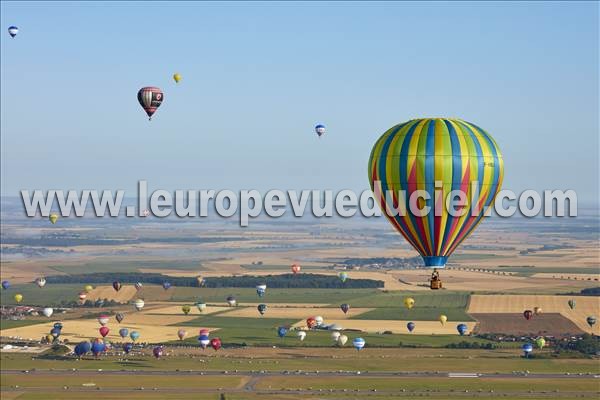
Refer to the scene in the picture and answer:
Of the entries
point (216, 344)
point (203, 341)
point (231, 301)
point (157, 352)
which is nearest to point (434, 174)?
point (157, 352)

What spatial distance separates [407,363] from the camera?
278ft

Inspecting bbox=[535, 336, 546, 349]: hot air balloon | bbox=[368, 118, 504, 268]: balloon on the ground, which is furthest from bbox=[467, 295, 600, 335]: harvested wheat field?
bbox=[368, 118, 504, 268]: balloon on the ground

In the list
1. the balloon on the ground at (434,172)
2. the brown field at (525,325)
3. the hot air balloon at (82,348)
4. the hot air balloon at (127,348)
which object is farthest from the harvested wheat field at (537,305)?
the balloon on the ground at (434,172)

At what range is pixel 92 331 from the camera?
331 ft

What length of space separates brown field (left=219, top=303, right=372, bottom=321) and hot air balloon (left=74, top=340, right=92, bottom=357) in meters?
28.0

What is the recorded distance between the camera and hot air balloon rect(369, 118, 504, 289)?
5366 cm

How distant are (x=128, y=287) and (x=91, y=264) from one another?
1851 inches

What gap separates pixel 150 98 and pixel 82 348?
74.8 feet

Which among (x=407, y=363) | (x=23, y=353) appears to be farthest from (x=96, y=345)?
(x=407, y=363)

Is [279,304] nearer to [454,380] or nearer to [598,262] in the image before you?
[454,380]

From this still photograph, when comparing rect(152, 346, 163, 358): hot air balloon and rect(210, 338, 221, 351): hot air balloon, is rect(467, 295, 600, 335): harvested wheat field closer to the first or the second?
rect(210, 338, 221, 351): hot air balloon

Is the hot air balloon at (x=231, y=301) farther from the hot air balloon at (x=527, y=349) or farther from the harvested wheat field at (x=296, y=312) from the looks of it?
the hot air balloon at (x=527, y=349)

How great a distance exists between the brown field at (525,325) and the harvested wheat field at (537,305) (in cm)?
159

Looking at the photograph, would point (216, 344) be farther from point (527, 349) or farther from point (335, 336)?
point (527, 349)
